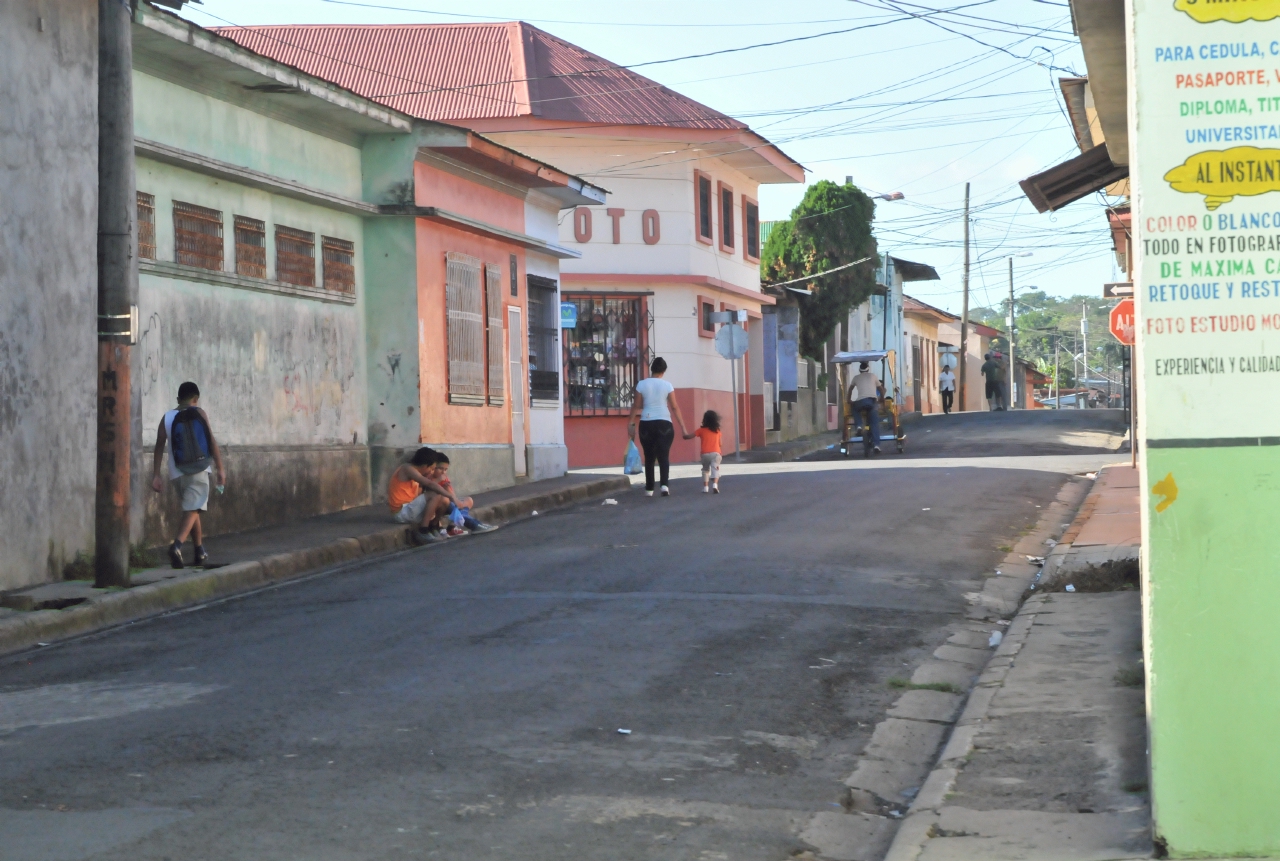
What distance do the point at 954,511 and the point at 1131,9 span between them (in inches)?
463

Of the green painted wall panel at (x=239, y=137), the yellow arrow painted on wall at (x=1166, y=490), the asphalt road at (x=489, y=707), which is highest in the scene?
the green painted wall panel at (x=239, y=137)

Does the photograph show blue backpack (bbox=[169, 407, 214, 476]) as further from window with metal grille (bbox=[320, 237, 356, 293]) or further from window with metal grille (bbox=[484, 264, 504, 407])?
window with metal grille (bbox=[484, 264, 504, 407])

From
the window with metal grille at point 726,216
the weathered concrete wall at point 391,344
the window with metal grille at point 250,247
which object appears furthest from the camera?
the window with metal grille at point 726,216

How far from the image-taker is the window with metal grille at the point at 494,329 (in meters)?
21.1

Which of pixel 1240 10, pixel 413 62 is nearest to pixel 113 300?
pixel 1240 10

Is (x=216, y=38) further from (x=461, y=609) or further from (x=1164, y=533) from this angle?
(x=1164, y=533)

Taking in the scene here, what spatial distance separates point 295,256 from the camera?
1689 centimetres

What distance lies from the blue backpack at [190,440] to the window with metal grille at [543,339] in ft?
35.4

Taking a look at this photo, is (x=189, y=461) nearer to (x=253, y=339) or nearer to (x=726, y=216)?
(x=253, y=339)

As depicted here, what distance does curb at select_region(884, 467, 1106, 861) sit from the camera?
5.21 m


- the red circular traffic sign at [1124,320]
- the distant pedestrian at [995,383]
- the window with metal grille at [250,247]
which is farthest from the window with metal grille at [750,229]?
the window with metal grille at [250,247]

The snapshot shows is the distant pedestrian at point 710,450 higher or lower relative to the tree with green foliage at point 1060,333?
lower

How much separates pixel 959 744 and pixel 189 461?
306 inches

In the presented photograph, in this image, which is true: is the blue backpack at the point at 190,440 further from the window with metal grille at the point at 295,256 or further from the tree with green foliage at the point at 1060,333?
the tree with green foliage at the point at 1060,333
